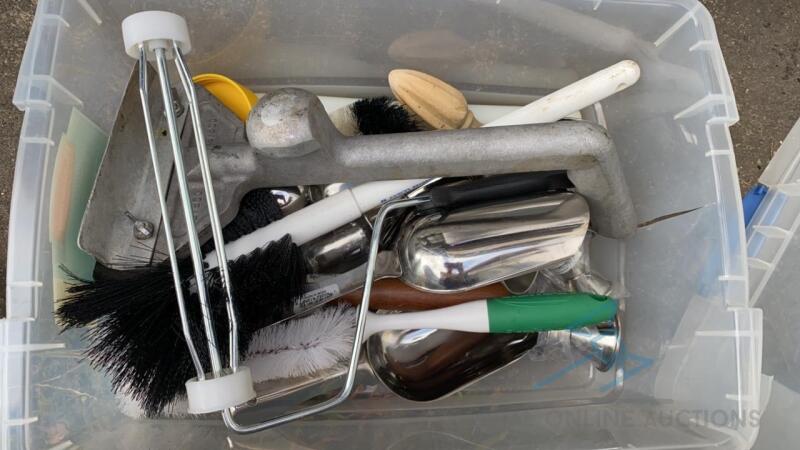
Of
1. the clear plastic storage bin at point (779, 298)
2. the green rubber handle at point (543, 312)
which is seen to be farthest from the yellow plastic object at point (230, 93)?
the clear plastic storage bin at point (779, 298)

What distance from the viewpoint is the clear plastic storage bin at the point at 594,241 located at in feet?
1.50

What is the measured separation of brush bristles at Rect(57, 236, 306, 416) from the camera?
1.38 feet

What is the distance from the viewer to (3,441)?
425 millimetres

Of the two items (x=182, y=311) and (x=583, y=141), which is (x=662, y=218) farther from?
(x=182, y=311)

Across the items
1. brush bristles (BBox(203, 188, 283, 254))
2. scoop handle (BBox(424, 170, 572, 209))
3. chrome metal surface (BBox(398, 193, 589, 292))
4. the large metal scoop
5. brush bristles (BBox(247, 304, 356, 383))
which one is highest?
the large metal scoop

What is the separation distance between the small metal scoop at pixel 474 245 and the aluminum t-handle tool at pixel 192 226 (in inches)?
4.6

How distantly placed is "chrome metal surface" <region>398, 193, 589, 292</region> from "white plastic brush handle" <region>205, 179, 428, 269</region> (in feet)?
0.13

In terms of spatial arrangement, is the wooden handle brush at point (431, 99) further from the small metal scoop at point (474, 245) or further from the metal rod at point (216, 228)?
the metal rod at point (216, 228)

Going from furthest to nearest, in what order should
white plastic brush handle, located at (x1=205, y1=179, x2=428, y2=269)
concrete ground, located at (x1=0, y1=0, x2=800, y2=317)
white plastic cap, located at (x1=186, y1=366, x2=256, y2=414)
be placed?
concrete ground, located at (x1=0, y1=0, x2=800, y2=317)
white plastic brush handle, located at (x1=205, y1=179, x2=428, y2=269)
white plastic cap, located at (x1=186, y1=366, x2=256, y2=414)

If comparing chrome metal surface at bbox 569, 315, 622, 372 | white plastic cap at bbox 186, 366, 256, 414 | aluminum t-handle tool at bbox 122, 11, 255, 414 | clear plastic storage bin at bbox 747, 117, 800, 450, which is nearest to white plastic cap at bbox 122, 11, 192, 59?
aluminum t-handle tool at bbox 122, 11, 255, 414

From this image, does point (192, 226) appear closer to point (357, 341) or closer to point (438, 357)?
point (357, 341)

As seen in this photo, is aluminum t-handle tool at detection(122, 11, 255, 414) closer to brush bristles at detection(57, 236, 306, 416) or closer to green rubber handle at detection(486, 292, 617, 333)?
brush bristles at detection(57, 236, 306, 416)

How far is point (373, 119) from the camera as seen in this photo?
0.53m

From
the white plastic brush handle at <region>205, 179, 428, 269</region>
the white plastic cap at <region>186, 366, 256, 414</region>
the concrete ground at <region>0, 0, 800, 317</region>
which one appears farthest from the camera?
the concrete ground at <region>0, 0, 800, 317</region>
